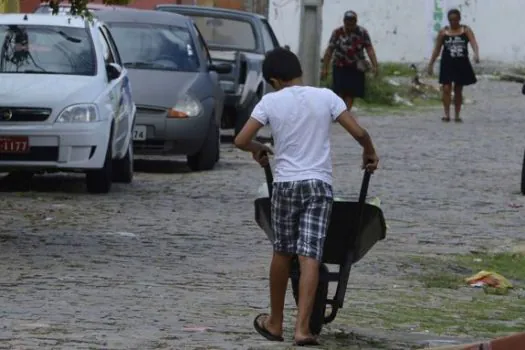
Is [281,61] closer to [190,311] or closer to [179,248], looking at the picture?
[190,311]

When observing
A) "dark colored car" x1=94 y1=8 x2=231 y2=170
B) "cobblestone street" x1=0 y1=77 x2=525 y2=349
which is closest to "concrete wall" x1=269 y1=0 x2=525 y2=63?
"cobblestone street" x1=0 y1=77 x2=525 y2=349

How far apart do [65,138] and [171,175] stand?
351 centimetres

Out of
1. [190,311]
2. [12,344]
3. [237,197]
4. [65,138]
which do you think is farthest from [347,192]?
[12,344]

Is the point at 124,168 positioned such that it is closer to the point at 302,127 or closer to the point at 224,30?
the point at 224,30

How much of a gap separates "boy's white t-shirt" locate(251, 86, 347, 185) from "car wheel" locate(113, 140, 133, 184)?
8.64m

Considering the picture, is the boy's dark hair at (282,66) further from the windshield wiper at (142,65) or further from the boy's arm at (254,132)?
the windshield wiper at (142,65)

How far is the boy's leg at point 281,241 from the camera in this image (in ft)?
26.0

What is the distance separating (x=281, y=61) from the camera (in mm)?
8070

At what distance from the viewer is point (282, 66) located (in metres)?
8.05

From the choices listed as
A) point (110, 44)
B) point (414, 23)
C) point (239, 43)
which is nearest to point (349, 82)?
point (239, 43)

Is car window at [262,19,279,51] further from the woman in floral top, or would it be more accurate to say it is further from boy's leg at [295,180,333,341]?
boy's leg at [295,180,333,341]

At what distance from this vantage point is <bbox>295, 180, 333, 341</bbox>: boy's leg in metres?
7.82

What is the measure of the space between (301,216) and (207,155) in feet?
34.7

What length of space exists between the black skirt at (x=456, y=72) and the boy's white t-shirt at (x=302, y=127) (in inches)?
787
